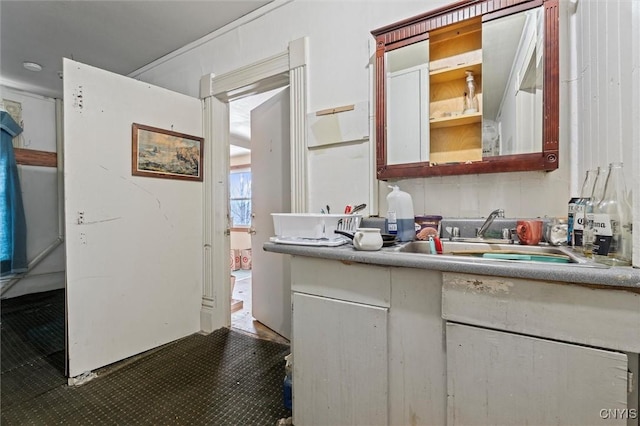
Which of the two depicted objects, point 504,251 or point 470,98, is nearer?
point 504,251

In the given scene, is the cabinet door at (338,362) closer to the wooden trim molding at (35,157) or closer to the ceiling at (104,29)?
the ceiling at (104,29)

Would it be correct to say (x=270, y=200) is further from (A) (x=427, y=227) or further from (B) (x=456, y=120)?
(B) (x=456, y=120)

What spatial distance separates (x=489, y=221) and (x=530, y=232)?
0.15m

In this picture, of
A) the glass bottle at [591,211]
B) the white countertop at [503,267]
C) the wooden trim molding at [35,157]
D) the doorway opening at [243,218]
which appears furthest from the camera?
the wooden trim molding at [35,157]

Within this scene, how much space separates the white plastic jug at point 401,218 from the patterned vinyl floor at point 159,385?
1053 mm

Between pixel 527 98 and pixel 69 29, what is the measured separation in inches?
128

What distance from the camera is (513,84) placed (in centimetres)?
130

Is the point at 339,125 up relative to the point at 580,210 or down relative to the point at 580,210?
up

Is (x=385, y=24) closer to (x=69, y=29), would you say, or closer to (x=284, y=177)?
(x=284, y=177)

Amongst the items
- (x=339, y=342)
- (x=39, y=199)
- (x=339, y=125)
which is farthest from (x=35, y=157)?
(x=339, y=342)

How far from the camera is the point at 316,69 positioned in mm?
1842

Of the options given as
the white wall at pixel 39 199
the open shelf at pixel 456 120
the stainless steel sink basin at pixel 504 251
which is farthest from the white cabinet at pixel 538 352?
the white wall at pixel 39 199

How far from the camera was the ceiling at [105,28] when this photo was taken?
80.0 inches

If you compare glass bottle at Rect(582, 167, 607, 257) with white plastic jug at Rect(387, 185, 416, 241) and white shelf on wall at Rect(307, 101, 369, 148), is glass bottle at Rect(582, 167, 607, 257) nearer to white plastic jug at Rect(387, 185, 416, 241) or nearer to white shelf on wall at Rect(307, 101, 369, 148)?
white plastic jug at Rect(387, 185, 416, 241)
